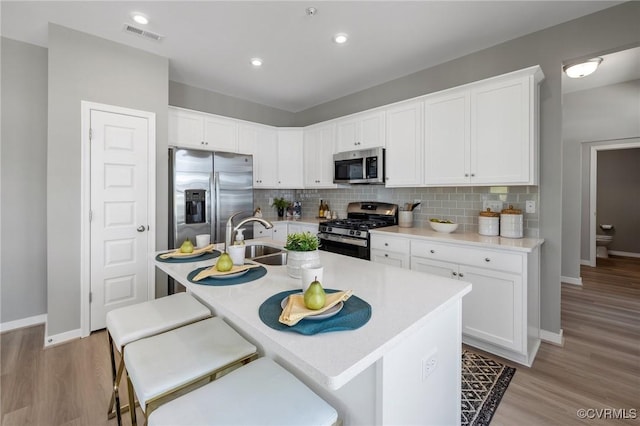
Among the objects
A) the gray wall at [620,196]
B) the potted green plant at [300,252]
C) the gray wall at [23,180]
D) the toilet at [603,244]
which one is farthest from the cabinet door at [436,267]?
the gray wall at [620,196]

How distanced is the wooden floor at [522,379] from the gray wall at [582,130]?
4.89 ft

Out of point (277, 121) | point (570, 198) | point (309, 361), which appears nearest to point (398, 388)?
point (309, 361)

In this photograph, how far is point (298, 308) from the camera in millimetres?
976

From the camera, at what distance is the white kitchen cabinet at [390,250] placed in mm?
2873

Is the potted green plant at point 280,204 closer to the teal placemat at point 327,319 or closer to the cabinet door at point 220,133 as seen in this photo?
the cabinet door at point 220,133

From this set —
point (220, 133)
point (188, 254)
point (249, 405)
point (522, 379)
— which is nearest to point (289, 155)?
point (220, 133)

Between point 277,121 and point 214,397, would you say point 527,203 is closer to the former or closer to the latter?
point 214,397

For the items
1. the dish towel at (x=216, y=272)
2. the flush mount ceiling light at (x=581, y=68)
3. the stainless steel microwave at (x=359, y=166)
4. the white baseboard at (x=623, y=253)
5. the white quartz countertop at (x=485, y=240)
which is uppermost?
the flush mount ceiling light at (x=581, y=68)

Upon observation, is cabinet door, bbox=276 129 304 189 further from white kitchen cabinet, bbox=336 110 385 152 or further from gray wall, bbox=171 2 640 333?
gray wall, bbox=171 2 640 333

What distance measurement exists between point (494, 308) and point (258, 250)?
1.93 m

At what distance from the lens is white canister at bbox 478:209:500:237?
268 cm

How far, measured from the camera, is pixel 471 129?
270 cm

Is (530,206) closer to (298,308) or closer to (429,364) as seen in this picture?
(429,364)

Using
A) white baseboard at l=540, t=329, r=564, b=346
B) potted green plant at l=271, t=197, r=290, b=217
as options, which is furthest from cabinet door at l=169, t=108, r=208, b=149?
white baseboard at l=540, t=329, r=564, b=346
